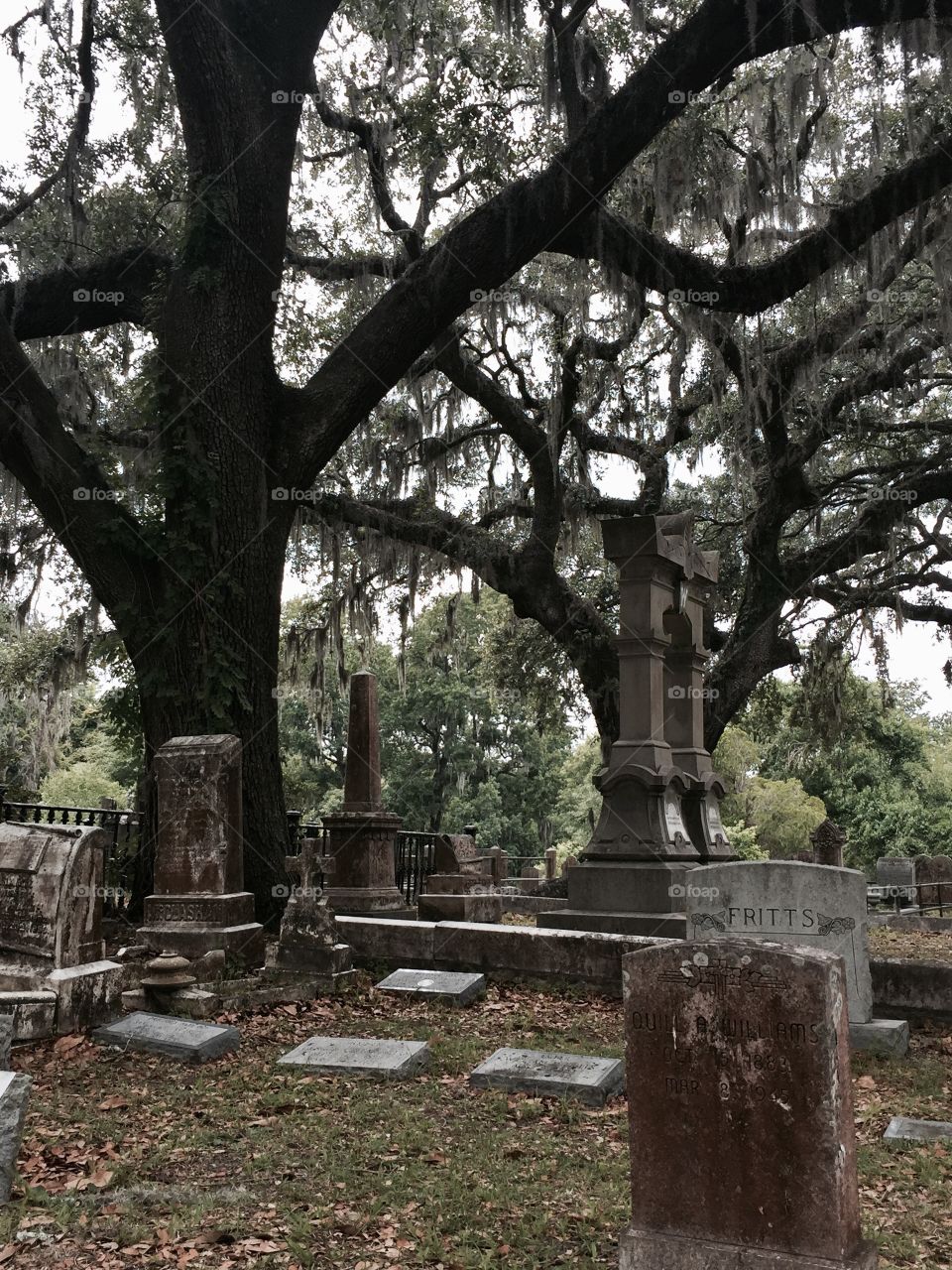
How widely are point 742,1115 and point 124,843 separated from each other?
9920 mm

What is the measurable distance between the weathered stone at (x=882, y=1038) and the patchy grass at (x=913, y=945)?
4030mm

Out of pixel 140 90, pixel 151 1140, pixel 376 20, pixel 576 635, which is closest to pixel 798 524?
pixel 576 635

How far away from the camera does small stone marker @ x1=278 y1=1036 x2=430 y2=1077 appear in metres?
6.21

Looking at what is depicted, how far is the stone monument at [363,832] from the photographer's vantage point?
44.1 feet

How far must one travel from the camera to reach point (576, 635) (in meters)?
16.0

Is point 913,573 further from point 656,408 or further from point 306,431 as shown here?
point 306,431

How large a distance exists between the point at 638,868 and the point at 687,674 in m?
2.48

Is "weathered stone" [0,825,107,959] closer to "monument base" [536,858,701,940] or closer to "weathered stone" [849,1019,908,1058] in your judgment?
"monument base" [536,858,701,940]

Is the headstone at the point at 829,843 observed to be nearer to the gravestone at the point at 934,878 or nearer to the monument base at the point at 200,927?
the gravestone at the point at 934,878

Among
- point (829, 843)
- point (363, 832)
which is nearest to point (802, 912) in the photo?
point (363, 832)

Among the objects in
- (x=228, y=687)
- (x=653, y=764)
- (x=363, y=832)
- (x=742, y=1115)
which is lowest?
(x=742, y=1115)

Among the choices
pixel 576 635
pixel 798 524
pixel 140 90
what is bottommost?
pixel 576 635

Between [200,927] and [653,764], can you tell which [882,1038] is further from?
[200,927]

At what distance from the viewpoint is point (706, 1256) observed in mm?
3285
